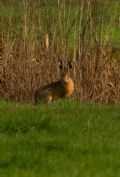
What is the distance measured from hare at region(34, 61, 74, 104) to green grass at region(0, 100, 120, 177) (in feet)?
5.12

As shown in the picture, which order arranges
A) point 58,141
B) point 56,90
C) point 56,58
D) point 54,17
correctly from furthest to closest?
1. point 54,17
2. point 56,58
3. point 56,90
4. point 58,141

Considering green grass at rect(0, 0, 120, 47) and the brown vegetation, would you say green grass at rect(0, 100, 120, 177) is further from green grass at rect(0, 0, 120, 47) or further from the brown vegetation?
green grass at rect(0, 0, 120, 47)

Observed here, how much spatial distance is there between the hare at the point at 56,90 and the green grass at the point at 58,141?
156cm

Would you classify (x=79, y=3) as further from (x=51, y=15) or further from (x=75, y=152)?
(x=75, y=152)

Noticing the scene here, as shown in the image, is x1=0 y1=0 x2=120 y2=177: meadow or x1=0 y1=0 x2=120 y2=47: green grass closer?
x1=0 y1=0 x2=120 y2=177: meadow

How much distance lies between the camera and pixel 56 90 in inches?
491

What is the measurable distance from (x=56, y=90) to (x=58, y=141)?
429 cm

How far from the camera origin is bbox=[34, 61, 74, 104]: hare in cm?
1238

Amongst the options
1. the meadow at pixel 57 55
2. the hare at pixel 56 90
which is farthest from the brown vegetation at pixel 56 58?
the hare at pixel 56 90

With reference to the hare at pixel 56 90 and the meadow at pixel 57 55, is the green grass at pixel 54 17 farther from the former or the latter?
the hare at pixel 56 90

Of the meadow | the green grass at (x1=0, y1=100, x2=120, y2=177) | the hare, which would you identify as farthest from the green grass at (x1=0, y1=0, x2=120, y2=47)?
the green grass at (x1=0, y1=100, x2=120, y2=177)

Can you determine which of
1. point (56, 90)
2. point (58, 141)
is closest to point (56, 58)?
point (56, 90)

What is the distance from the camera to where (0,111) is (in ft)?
33.2

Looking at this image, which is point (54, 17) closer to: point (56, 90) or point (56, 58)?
point (56, 58)
